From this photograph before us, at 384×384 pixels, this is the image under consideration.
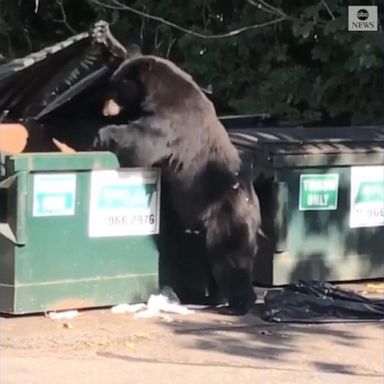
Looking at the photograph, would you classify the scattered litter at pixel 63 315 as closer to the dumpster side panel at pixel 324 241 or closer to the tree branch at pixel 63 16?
the dumpster side panel at pixel 324 241

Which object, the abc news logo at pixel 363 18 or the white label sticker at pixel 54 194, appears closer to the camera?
the white label sticker at pixel 54 194

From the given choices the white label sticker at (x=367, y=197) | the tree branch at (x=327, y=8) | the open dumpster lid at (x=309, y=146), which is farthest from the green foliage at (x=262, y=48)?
the white label sticker at (x=367, y=197)

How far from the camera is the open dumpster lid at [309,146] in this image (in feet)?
28.4

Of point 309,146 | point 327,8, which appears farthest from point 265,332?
point 327,8

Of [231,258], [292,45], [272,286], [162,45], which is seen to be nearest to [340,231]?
[272,286]

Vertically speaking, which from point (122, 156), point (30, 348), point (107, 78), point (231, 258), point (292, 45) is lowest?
point (30, 348)

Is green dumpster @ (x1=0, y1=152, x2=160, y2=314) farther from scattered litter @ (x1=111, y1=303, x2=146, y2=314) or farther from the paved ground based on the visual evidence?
the paved ground

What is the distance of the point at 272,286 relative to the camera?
345 inches

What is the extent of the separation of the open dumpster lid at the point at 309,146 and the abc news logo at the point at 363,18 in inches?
37.8

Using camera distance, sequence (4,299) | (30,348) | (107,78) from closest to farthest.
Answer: (30,348), (4,299), (107,78)

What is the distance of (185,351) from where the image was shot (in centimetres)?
689

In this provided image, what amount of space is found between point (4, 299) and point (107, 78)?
1807 mm

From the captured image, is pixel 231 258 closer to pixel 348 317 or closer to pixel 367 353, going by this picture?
pixel 348 317

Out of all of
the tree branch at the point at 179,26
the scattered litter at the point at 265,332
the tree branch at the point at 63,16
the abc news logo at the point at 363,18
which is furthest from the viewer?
the tree branch at the point at 63,16
